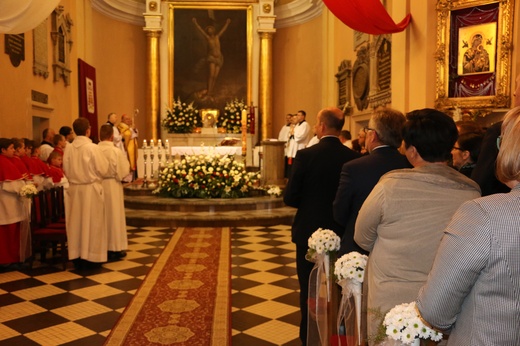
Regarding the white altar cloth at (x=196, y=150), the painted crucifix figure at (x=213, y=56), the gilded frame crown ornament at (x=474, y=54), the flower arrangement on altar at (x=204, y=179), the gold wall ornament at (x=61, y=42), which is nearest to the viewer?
the gilded frame crown ornament at (x=474, y=54)

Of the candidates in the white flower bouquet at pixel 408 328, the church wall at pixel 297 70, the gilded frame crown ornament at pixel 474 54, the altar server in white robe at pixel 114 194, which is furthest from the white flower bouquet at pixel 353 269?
the church wall at pixel 297 70

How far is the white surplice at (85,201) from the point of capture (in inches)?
247

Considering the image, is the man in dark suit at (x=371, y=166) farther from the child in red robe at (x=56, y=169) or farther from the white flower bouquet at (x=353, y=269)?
the child in red robe at (x=56, y=169)

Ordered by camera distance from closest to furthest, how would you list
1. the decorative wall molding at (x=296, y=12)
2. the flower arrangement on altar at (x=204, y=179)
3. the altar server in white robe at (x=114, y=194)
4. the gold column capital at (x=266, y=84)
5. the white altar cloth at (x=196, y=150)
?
1. the altar server in white robe at (x=114, y=194)
2. the flower arrangement on altar at (x=204, y=179)
3. the white altar cloth at (x=196, y=150)
4. the decorative wall molding at (x=296, y=12)
5. the gold column capital at (x=266, y=84)

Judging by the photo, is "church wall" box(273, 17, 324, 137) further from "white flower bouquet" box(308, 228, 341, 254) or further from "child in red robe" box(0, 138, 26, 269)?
"white flower bouquet" box(308, 228, 341, 254)

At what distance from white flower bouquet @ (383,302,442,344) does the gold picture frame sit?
16691 mm

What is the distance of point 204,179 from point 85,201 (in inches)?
172

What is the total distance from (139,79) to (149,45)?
1274 millimetres

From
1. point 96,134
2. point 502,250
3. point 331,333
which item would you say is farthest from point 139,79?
point 502,250

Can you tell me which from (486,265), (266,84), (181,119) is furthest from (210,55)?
(486,265)

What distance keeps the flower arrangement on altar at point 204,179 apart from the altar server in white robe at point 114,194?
3671 millimetres

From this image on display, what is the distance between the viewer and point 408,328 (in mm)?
1575

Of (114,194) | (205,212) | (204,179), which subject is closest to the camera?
(114,194)

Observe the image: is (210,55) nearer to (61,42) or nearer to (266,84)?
(266,84)
